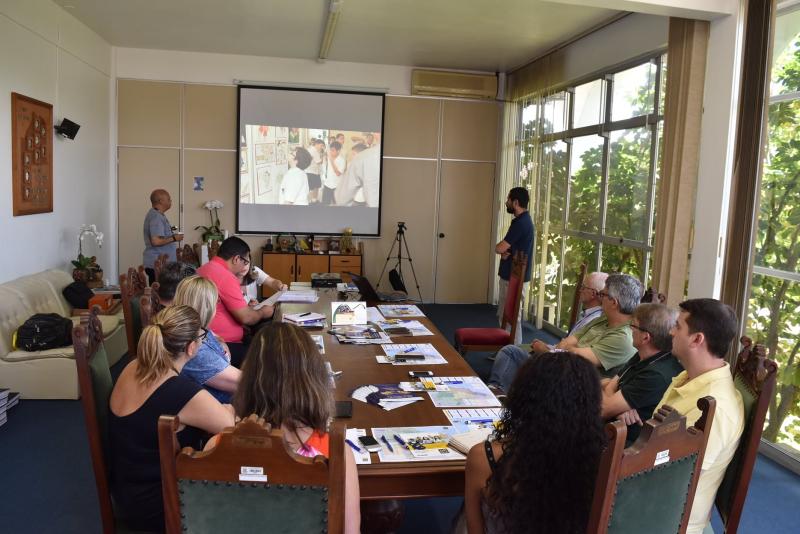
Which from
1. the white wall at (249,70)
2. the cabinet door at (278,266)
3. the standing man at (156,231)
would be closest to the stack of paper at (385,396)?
the standing man at (156,231)

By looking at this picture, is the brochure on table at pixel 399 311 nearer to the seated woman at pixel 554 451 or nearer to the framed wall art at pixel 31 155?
the seated woman at pixel 554 451

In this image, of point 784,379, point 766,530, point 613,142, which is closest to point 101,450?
point 766,530

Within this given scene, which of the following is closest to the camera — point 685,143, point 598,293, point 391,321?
point 598,293

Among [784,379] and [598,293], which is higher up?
[598,293]

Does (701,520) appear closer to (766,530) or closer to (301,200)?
(766,530)

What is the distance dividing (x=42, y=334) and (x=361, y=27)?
4.12 meters

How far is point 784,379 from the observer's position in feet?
12.9

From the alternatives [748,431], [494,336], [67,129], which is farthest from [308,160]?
[748,431]

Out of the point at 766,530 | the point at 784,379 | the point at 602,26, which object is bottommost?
the point at 766,530

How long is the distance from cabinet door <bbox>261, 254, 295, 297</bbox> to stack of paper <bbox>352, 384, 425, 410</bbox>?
5470 millimetres

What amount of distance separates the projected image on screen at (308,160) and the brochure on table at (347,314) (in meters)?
4.67

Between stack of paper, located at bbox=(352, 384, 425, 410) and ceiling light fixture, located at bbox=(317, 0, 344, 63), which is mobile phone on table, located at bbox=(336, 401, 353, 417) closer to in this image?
stack of paper, located at bbox=(352, 384, 425, 410)

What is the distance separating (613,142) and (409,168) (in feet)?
10.4

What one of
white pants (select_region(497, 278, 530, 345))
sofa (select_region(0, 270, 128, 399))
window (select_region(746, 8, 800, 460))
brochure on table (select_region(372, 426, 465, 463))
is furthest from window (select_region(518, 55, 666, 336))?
sofa (select_region(0, 270, 128, 399))
